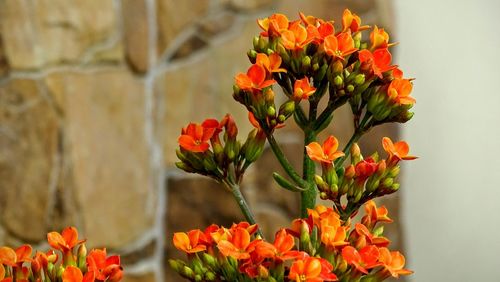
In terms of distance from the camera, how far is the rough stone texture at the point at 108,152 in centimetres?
216

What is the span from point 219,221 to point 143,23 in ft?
1.65

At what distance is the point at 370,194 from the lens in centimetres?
77

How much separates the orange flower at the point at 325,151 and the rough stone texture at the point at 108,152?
1.49m

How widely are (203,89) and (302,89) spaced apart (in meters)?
1.50

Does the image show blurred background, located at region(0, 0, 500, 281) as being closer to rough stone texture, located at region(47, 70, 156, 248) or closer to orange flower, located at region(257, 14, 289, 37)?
rough stone texture, located at region(47, 70, 156, 248)

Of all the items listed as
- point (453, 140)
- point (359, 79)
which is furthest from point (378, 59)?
point (453, 140)

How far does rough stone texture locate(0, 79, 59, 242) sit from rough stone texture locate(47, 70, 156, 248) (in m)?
0.04

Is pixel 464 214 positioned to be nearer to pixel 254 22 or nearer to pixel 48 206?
pixel 254 22

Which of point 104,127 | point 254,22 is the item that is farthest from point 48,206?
point 254,22

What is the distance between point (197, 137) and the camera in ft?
2.47

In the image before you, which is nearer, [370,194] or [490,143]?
Result: [370,194]

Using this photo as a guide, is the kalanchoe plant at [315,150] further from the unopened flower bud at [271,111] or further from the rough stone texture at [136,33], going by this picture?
the rough stone texture at [136,33]

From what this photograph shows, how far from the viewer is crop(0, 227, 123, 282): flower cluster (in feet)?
2.17

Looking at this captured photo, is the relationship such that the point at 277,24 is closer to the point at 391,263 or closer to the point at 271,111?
the point at 271,111
